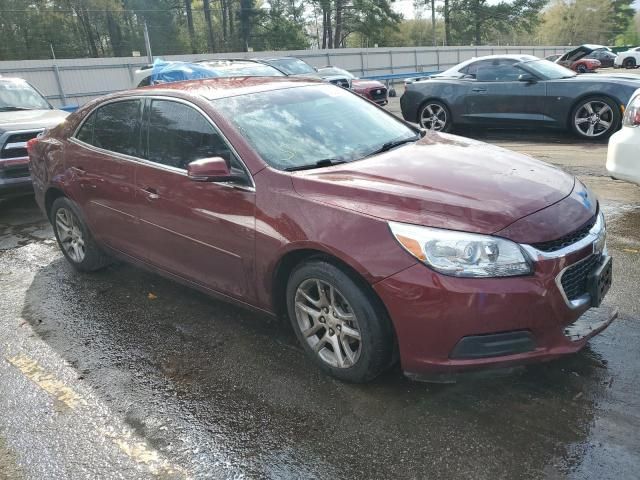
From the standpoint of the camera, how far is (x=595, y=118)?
877 centimetres

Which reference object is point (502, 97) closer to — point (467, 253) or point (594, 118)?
point (594, 118)

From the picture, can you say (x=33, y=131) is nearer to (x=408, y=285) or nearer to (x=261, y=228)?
(x=261, y=228)

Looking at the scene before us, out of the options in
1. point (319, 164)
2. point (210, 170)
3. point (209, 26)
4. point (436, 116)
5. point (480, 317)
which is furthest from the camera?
point (209, 26)

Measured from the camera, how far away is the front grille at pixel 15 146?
7113 mm

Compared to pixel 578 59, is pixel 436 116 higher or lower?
higher

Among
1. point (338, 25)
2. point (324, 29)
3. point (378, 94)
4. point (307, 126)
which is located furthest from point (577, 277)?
point (324, 29)

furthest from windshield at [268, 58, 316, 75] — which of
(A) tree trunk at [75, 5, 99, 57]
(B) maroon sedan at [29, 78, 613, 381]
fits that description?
(A) tree trunk at [75, 5, 99, 57]

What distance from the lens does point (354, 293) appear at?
2.81 m

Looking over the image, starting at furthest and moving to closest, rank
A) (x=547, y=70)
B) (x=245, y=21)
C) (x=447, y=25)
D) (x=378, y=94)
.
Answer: (x=447, y=25) → (x=245, y=21) → (x=378, y=94) → (x=547, y=70)

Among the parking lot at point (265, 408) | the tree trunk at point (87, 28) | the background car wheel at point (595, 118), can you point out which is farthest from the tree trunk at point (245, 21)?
the parking lot at point (265, 408)

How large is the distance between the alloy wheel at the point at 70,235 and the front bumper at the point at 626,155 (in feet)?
15.6

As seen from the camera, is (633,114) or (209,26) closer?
(633,114)

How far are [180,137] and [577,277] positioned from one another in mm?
2593

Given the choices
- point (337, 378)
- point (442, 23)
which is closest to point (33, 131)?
point (337, 378)
